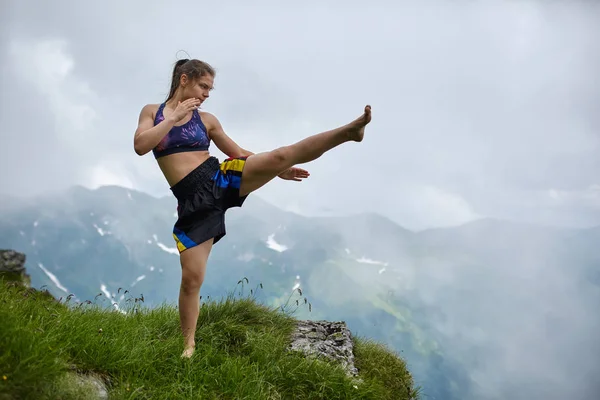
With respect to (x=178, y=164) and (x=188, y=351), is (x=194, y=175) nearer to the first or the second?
(x=178, y=164)

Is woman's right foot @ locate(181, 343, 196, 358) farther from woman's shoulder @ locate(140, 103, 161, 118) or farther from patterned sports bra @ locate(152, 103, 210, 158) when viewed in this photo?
woman's shoulder @ locate(140, 103, 161, 118)

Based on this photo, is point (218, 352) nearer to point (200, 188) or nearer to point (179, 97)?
point (200, 188)

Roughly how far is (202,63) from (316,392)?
11.0 ft

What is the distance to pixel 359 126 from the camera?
393 centimetres

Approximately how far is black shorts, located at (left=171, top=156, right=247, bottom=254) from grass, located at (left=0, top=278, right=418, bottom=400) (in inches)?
39.5

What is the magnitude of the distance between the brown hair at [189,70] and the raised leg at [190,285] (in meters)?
1.59

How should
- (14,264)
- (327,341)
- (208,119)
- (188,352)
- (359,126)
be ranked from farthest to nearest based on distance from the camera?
1. (14,264)
2. (327,341)
3. (208,119)
4. (188,352)
5. (359,126)

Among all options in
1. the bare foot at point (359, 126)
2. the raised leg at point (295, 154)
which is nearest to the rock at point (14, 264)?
the raised leg at point (295, 154)

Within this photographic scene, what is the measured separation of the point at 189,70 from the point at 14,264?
13799mm

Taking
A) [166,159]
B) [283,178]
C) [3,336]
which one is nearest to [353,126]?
[283,178]

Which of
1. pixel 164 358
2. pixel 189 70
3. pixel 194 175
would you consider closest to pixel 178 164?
pixel 194 175

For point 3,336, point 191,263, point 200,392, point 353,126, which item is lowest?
point 3,336

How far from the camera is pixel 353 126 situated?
12.9ft

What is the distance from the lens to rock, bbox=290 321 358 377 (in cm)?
562
